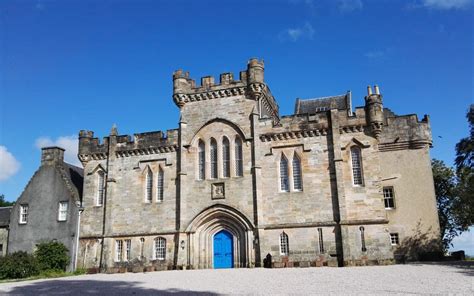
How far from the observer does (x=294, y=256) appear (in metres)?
25.9

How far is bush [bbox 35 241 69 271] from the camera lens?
28.7 meters

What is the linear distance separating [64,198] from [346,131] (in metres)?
20.7

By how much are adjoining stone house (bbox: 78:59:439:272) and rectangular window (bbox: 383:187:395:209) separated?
0.06 m

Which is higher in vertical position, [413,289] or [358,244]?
[358,244]

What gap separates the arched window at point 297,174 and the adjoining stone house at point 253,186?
64 millimetres

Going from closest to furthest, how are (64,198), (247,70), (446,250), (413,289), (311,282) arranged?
(413,289), (311,282), (247,70), (64,198), (446,250)

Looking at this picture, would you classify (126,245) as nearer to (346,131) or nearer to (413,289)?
(346,131)

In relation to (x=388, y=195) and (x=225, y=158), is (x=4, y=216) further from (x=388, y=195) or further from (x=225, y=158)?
(x=388, y=195)

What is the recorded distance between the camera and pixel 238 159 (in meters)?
28.6

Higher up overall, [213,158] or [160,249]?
[213,158]

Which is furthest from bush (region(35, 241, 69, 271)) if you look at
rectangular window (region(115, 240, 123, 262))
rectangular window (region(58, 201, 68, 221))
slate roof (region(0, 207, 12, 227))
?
slate roof (region(0, 207, 12, 227))

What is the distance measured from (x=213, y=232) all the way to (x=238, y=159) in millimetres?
5092

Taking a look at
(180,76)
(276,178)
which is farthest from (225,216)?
(180,76)

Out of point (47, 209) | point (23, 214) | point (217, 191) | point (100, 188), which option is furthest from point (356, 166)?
point (23, 214)
